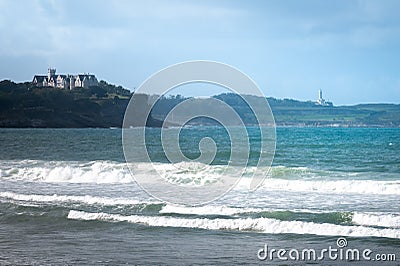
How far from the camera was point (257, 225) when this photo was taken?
16047 millimetres

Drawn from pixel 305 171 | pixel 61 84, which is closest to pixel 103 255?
pixel 305 171

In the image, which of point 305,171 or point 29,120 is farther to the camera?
point 29,120

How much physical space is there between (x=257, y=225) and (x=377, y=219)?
Result: 11.2 ft

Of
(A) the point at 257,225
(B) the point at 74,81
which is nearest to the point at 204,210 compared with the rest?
(A) the point at 257,225

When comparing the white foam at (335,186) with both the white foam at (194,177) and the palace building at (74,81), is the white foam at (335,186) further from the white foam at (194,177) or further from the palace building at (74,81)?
the palace building at (74,81)

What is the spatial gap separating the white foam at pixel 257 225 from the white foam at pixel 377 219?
0.91m

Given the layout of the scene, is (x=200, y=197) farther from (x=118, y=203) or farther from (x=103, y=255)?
(x=103, y=255)

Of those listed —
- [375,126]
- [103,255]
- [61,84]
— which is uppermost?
[61,84]

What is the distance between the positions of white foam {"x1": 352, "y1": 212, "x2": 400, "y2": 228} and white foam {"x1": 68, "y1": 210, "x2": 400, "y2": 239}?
909 mm

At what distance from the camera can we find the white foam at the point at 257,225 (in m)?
15.0

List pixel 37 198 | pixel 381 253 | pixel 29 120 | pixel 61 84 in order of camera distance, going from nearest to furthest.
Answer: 1. pixel 381 253
2. pixel 37 198
3. pixel 29 120
4. pixel 61 84

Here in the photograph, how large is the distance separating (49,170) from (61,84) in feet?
550

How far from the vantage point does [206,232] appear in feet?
51.2

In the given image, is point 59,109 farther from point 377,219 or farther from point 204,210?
point 377,219
